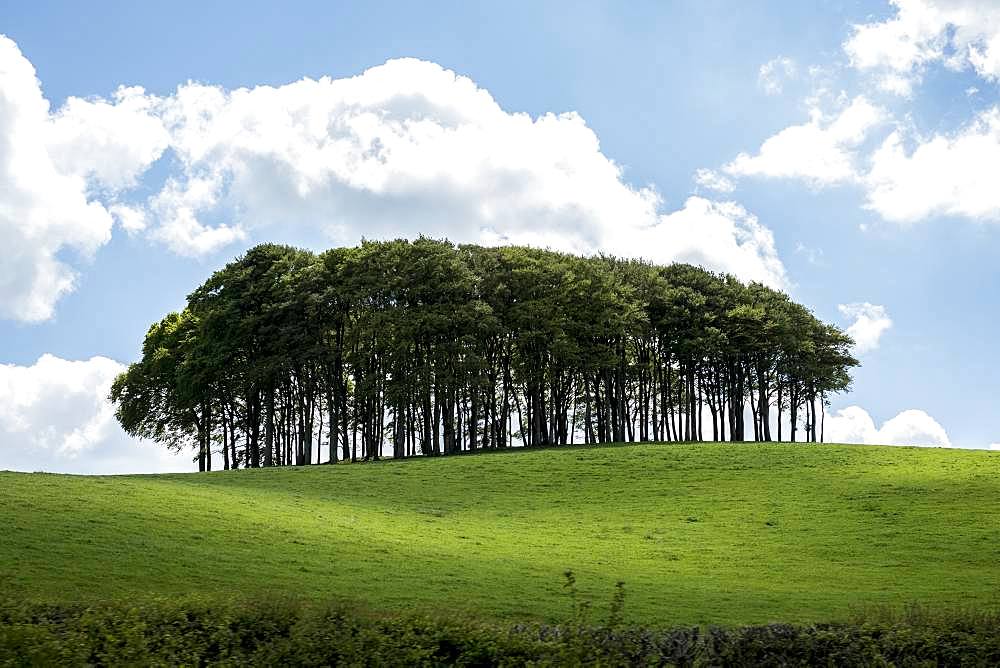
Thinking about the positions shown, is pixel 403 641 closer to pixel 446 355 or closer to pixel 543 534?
pixel 543 534

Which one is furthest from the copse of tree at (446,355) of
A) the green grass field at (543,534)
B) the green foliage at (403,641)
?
the green foliage at (403,641)

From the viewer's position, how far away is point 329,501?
46969 mm

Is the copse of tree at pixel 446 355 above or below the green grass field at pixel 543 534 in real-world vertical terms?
above

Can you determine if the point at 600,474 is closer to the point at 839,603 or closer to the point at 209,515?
the point at 209,515

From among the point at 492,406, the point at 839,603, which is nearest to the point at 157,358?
the point at 492,406

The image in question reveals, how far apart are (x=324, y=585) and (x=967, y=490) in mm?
38766

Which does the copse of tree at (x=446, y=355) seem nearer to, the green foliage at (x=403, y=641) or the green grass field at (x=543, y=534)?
the green grass field at (x=543, y=534)

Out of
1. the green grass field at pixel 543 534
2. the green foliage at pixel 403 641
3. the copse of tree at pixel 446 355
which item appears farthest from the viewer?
the copse of tree at pixel 446 355

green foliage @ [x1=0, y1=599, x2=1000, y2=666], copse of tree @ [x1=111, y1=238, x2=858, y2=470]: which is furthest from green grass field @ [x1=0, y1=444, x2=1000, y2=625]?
copse of tree @ [x1=111, y1=238, x2=858, y2=470]

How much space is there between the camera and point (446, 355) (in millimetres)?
73812

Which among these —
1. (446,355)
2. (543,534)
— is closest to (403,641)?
(543,534)

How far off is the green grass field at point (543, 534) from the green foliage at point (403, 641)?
3.98m

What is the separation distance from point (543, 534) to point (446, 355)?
33999 mm

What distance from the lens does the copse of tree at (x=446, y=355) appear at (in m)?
75.1
